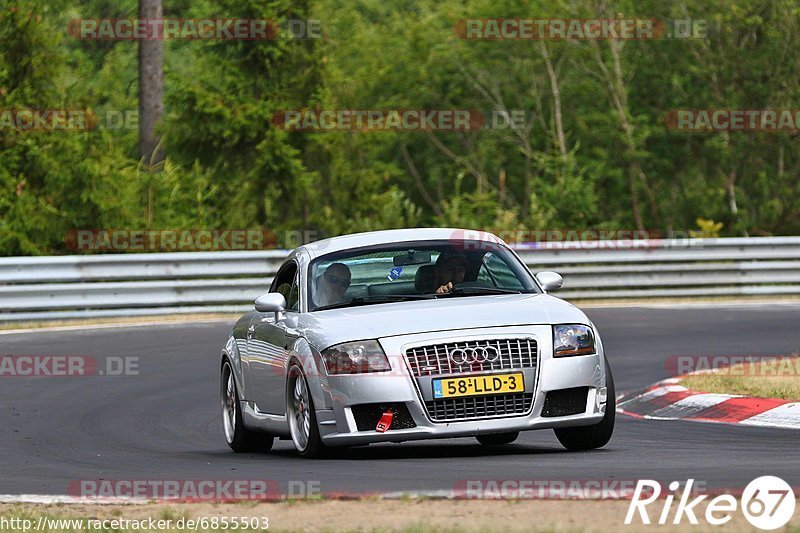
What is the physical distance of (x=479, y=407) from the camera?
31.4 feet

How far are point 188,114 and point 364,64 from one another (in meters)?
20.1

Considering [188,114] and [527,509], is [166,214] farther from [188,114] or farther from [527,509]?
[527,509]

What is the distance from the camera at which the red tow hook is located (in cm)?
957

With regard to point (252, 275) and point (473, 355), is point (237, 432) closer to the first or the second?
point (473, 355)

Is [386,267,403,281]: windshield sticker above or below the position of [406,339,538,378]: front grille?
above

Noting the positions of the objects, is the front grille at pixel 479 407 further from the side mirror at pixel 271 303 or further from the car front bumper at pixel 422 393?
the side mirror at pixel 271 303

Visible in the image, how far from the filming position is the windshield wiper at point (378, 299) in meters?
10.6

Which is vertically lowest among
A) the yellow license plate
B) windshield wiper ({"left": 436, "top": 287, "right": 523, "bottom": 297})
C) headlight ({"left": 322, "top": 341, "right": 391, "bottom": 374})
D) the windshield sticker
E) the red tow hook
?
the red tow hook

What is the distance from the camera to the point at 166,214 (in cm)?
2722

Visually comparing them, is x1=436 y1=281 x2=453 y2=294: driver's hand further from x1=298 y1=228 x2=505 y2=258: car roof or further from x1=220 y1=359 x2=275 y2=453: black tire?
x1=220 y1=359 x2=275 y2=453: black tire

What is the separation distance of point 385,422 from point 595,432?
139 cm

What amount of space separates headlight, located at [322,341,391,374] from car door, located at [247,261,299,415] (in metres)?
0.72

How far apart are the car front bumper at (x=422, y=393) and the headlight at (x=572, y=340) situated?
0.04 metres

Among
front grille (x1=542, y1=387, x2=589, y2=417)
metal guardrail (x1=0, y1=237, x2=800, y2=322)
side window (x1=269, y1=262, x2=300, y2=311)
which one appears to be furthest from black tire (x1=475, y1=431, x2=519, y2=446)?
metal guardrail (x1=0, y1=237, x2=800, y2=322)
